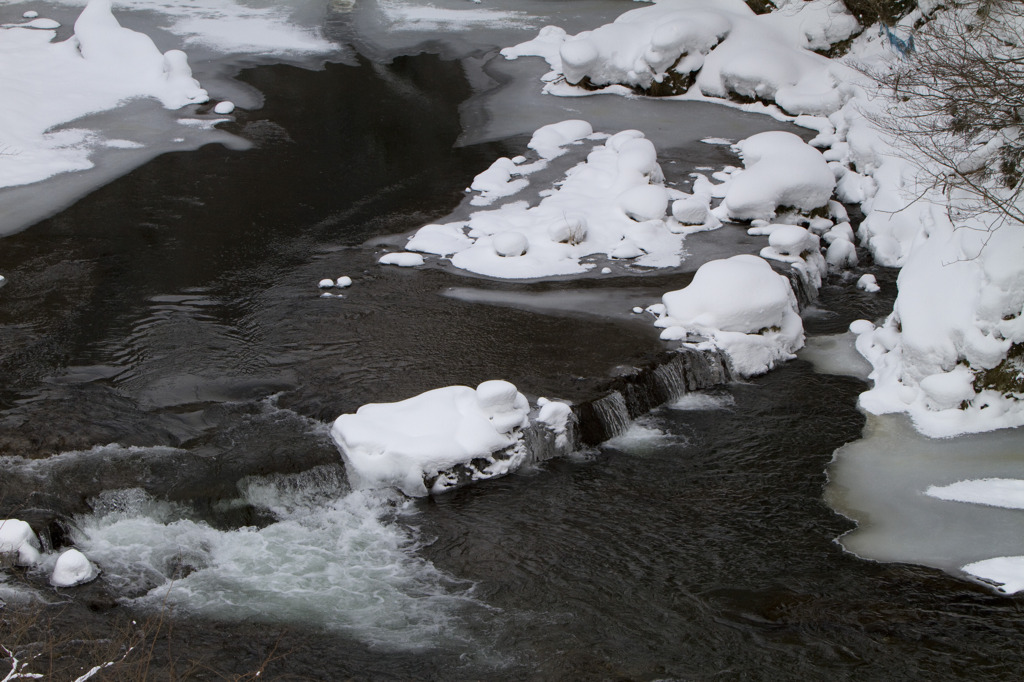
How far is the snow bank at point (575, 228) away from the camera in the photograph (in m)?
14.2

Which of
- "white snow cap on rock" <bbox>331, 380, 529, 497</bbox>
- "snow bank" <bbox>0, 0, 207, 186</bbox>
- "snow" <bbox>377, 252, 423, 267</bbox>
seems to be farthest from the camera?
"snow bank" <bbox>0, 0, 207, 186</bbox>

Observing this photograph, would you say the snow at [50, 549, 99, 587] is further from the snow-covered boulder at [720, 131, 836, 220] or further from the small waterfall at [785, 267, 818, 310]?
the snow-covered boulder at [720, 131, 836, 220]

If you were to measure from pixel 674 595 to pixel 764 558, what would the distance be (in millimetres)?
1020

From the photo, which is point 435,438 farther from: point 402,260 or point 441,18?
point 441,18

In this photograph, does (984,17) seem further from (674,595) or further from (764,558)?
(674,595)

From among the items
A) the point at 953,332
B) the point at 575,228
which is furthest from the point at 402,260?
the point at 953,332

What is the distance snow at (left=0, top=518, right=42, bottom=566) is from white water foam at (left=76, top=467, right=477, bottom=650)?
1.45ft

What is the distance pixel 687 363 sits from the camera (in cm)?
1162

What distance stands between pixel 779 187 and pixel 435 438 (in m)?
8.07

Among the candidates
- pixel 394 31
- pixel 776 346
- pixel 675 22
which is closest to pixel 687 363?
pixel 776 346

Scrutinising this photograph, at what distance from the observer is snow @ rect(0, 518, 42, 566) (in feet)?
26.5

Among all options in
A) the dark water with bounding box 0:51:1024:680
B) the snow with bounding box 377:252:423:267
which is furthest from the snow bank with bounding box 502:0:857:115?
the snow with bounding box 377:252:423:267

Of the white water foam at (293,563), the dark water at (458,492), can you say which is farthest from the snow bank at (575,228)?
the white water foam at (293,563)

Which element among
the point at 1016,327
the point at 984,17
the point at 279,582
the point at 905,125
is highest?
the point at 984,17
